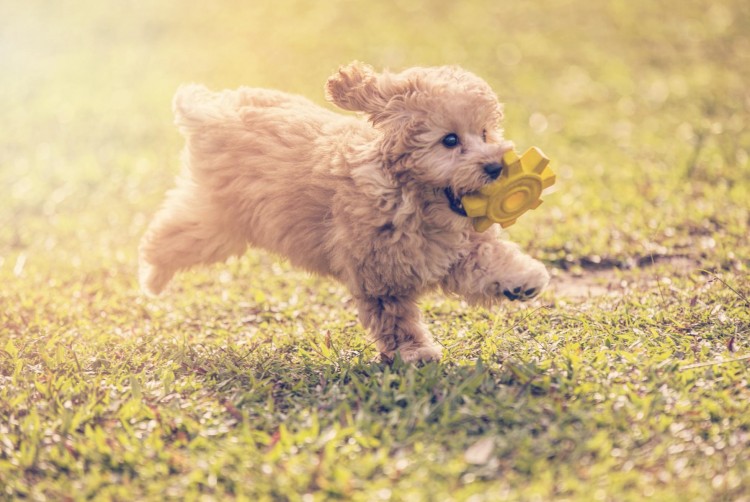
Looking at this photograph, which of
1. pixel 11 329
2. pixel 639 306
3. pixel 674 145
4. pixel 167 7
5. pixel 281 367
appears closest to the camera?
pixel 281 367

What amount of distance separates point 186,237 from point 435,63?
238 inches

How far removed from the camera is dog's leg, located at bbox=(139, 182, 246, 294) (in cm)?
486

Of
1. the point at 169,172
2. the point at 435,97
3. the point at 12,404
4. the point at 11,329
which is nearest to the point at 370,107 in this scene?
the point at 435,97

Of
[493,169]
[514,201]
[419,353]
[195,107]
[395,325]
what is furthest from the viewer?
[195,107]

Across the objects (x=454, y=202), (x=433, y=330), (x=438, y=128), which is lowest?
(x=433, y=330)

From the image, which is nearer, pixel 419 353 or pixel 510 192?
pixel 510 192

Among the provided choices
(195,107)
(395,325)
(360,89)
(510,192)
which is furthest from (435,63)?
(510,192)

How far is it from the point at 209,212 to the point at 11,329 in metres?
1.26

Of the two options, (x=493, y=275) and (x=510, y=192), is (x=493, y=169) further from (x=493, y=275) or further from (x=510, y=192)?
(x=493, y=275)

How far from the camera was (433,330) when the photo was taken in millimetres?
4684

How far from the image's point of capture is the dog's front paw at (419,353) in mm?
→ 4104

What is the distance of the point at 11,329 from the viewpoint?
4965 mm

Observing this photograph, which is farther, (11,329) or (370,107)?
(11,329)

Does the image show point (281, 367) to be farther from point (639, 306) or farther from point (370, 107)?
point (639, 306)
